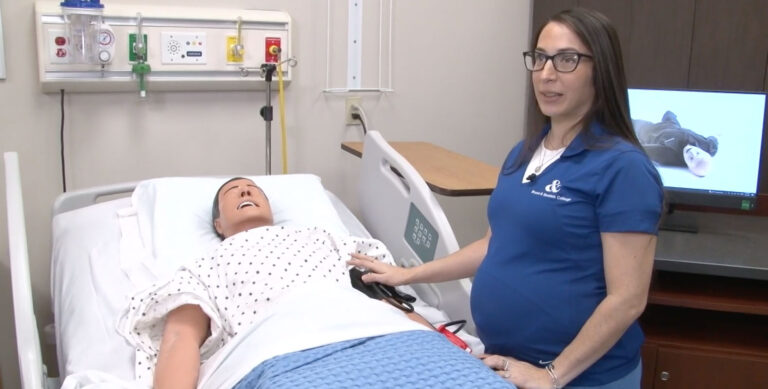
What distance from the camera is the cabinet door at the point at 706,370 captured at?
2.09 metres

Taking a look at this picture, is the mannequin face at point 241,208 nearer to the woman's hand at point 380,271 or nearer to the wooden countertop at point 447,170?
the woman's hand at point 380,271

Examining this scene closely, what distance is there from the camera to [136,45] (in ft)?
7.25

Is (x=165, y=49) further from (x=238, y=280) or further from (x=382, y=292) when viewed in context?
(x=382, y=292)

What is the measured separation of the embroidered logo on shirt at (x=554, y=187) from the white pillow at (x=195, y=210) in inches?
33.2

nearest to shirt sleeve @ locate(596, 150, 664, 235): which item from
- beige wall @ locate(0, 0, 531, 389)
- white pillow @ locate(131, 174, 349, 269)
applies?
white pillow @ locate(131, 174, 349, 269)

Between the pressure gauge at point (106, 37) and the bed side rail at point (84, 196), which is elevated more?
the pressure gauge at point (106, 37)

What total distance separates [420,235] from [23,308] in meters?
0.96

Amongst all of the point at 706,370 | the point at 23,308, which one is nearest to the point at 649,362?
the point at 706,370

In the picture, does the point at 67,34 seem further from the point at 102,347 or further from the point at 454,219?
the point at 454,219

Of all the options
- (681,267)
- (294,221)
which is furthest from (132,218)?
(681,267)

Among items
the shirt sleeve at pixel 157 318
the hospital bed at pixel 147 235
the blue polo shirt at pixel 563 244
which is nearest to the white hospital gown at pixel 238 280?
the shirt sleeve at pixel 157 318

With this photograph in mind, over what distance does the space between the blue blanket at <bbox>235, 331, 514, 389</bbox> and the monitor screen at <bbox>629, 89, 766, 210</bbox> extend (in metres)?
1.31

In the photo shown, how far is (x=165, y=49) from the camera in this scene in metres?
2.27

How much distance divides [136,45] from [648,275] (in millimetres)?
1622
